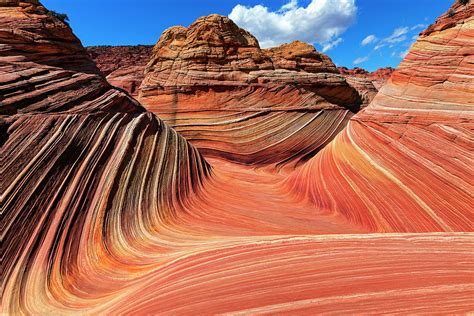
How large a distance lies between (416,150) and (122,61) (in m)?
32.7

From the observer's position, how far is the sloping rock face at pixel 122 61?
2200cm

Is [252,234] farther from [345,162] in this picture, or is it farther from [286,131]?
[286,131]

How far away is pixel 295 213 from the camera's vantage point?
3756mm

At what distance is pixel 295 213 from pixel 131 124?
9.08ft

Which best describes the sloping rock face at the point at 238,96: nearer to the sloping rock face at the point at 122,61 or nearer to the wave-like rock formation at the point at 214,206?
the wave-like rock formation at the point at 214,206

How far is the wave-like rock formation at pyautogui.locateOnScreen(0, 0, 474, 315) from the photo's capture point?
6.27ft

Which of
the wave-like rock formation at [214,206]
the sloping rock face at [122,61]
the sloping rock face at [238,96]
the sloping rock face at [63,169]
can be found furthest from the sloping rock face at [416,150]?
the sloping rock face at [122,61]

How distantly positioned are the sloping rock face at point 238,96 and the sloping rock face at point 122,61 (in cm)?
1265

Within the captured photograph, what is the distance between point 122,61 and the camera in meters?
30.5

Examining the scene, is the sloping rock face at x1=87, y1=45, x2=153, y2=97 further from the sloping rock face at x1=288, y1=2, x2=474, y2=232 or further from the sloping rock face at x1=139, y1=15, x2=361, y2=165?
the sloping rock face at x1=288, y1=2, x2=474, y2=232

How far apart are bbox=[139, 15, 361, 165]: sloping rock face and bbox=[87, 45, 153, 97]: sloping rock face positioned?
12647 millimetres

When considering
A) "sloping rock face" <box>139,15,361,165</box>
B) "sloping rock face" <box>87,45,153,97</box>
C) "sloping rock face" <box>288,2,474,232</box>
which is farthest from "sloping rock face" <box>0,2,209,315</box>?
"sloping rock face" <box>87,45,153,97</box>

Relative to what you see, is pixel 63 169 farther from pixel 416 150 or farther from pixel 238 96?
pixel 238 96

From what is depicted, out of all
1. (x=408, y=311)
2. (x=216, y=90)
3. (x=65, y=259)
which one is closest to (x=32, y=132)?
(x=65, y=259)
